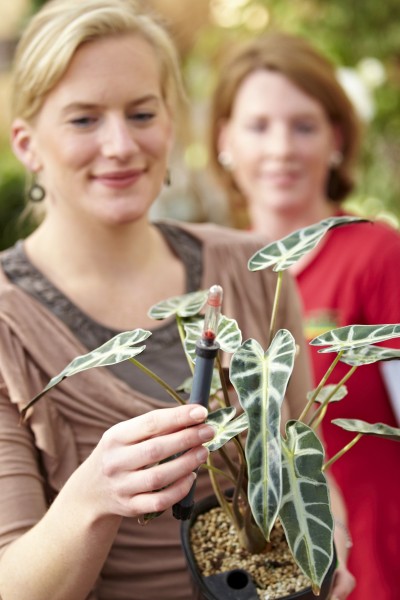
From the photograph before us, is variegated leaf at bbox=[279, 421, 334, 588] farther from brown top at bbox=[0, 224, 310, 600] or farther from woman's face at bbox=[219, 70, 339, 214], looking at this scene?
woman's face at bbox=[219, 70, 339, 214]

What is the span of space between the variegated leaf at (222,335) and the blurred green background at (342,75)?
2.24 metres

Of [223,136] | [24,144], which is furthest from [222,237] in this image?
[223,136]

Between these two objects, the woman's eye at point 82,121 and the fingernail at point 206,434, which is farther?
the woman's eye at point 82,121

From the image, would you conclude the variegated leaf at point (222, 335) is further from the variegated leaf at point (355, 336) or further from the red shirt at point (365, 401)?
the red shirt at point (365, 401)

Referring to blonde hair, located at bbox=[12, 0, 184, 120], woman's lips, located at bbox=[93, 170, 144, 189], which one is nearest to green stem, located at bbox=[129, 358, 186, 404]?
woman's lips, located at bbox=[93, 170, 144, 189]

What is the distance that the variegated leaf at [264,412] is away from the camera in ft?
2.54

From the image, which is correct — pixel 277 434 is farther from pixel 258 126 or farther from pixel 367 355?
pixel 258 126

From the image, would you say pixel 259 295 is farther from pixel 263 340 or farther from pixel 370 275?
pixel 370 275

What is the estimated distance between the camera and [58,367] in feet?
4.09

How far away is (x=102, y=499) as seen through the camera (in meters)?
0.94

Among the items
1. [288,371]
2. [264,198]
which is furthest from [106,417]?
[264,198]

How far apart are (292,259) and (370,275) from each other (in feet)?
3.41

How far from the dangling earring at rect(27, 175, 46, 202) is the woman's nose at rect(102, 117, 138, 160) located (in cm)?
23

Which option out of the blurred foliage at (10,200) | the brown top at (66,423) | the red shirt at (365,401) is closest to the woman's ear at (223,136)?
the red shirt at (365,401)
